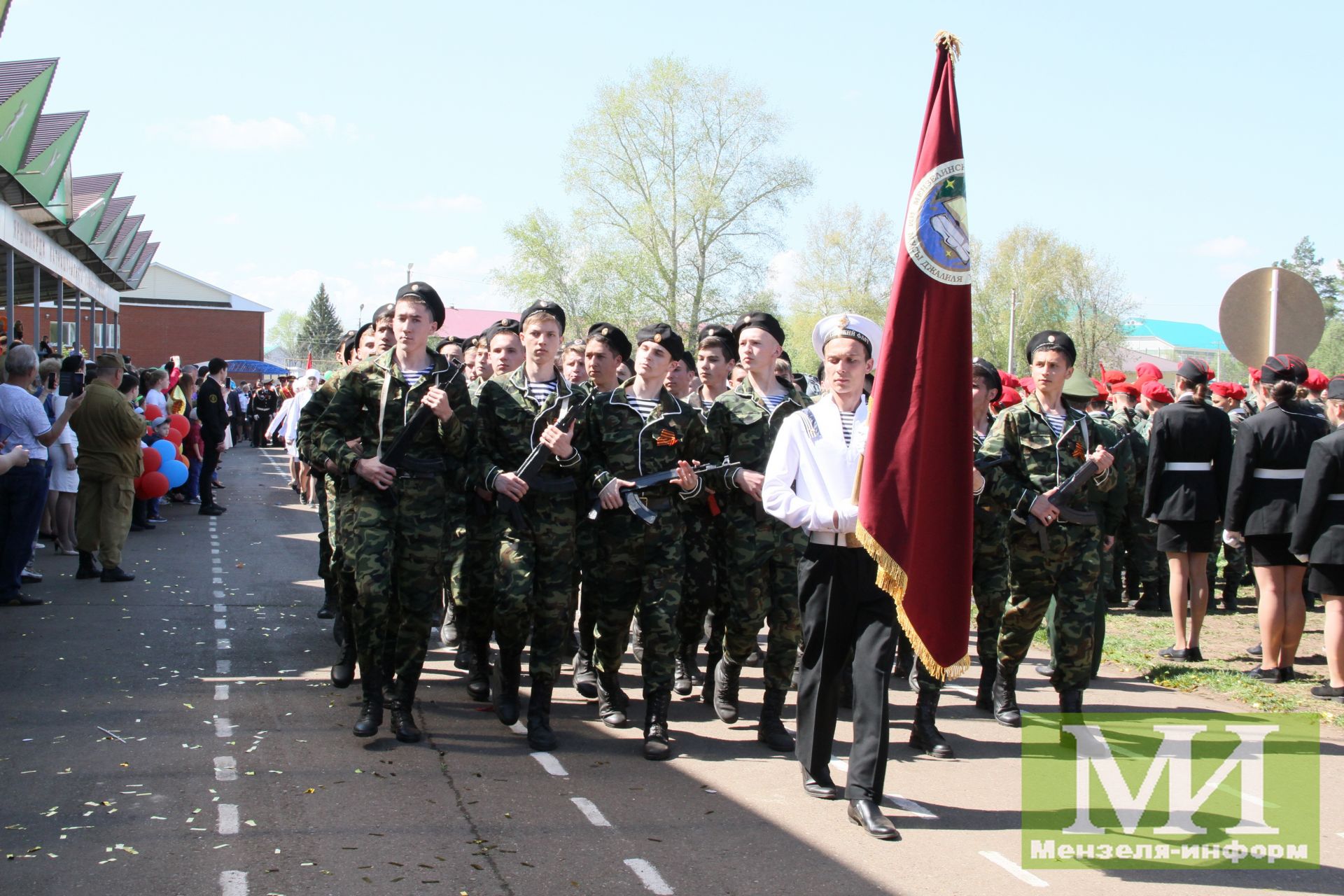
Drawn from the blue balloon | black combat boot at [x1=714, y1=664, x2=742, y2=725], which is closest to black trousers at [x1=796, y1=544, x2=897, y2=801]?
black combat boot at [x1=714, y1=664, x2=742, y2=725]

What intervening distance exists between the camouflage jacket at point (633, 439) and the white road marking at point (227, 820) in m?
2.40

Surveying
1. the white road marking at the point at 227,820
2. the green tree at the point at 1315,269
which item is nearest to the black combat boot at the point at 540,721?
the white road marking at the point at 227,820

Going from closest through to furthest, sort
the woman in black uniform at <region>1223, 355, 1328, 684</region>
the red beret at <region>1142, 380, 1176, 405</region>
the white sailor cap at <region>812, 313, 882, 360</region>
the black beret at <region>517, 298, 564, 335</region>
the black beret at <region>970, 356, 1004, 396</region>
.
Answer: the white sailor cap at <region>812, 313, 882, 360</region>
the black beret at <region>517, 298, 564, 335</region>
the black beret at <region>970, 356, 1004, 396</region>
the woman in black uniform at <region>1223, 355, 1328, 684</region>
the red beret at <region>1142, 380, 1176, 405</region>

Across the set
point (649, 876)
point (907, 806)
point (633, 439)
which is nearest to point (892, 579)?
point (907, 806)

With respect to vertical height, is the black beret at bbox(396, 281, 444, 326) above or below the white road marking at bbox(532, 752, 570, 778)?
above

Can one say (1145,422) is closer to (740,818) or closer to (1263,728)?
(1263,728)

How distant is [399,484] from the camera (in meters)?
6.20

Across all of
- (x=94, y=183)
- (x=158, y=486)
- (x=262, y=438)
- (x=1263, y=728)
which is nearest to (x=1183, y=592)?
(x=1263, y=728)

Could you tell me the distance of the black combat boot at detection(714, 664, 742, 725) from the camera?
702cm

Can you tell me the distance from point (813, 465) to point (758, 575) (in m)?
1.49

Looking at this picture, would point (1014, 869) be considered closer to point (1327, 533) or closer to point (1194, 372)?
point (1327, 533)

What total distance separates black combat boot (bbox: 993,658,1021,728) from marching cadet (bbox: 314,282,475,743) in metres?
3.46

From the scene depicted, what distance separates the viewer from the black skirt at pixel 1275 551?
27.5 ft

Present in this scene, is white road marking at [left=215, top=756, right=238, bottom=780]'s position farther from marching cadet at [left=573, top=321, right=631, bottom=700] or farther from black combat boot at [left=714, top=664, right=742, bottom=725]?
black combat boot at [left=714, top=664, right=742, bottom=725]
